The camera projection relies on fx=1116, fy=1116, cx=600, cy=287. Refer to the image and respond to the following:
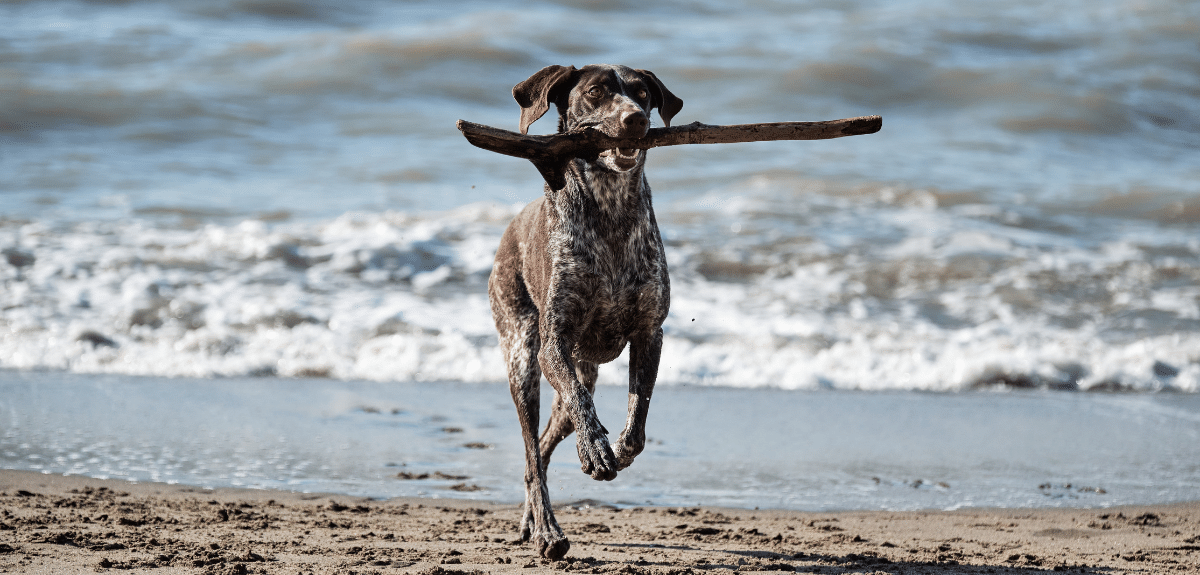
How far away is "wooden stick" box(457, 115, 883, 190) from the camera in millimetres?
3771

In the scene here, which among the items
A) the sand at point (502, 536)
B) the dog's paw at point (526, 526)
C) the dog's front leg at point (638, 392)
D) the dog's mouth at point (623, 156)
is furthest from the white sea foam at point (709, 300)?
the dog's mouth at point (623, 156)

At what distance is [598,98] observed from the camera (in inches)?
175

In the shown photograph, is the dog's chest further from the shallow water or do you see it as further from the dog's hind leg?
the shallow water

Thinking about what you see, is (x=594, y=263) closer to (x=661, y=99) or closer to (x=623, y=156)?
(x=623, y=156)

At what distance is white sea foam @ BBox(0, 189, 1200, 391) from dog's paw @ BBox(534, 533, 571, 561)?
3.81 metres

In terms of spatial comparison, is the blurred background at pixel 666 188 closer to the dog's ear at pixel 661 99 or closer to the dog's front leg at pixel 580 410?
the dog's ear at pixel 661 99

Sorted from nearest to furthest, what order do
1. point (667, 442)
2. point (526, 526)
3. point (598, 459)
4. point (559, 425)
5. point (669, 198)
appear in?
point (598, 459), point (526, 526), point (559, 425), point (667, 442), point (669, 198)

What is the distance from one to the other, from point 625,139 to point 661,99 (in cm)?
73

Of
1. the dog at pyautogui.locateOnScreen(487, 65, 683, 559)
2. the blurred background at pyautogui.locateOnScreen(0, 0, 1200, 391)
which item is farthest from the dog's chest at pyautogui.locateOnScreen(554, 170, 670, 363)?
the blurred background at pyautogui.locateOnScreen(0, 0, 1200, 391)

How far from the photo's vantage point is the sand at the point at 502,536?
4.14 m

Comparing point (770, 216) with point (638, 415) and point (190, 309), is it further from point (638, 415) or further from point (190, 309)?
point (638, 415)

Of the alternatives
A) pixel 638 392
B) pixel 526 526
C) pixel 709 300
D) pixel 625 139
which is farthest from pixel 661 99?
pixel 709 300

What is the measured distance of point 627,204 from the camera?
4484 millimetres

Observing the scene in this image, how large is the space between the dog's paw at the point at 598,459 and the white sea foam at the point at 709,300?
4.16 meters
